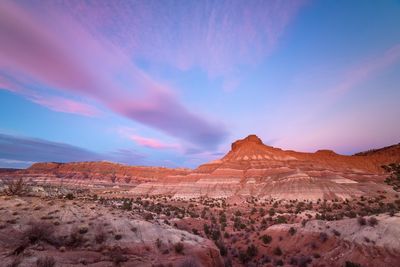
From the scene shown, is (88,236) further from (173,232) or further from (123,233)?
(173,232)

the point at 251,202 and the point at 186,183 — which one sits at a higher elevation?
the point at 186,183

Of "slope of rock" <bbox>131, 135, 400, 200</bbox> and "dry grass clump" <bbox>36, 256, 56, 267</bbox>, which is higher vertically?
"slope of rock" <bbox>131, 135, 400, 200</bbox>

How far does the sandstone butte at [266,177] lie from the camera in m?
61.3

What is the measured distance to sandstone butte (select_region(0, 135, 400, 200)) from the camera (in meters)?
61.3

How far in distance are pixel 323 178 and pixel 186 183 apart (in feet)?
127

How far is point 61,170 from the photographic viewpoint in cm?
14688

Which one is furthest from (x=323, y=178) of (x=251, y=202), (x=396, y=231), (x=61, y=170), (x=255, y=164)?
(x=61, y=170)

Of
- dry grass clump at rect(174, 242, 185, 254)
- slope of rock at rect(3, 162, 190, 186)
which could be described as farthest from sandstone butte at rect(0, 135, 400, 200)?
dry grass clump at rect(174, 242, 185, 254)

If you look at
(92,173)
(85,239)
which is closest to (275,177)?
(85,239)

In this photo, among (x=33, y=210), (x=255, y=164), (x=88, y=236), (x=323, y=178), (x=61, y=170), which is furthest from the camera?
(x=61, y=170)

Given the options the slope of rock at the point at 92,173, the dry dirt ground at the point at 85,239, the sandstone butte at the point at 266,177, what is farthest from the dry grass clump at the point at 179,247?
the slope of rock at the point at 92,173

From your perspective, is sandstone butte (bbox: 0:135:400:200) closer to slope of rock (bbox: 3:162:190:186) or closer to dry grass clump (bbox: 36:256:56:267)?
slope of rock (bbox: 3:162:190:186)

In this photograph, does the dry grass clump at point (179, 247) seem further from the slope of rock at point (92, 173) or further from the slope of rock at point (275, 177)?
the slope of rock at point (92, 173)

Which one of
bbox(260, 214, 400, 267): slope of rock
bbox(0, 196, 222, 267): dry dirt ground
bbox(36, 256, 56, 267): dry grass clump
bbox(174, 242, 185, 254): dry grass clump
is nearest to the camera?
bbox(36, 256, 56, 267): dry grass clump
